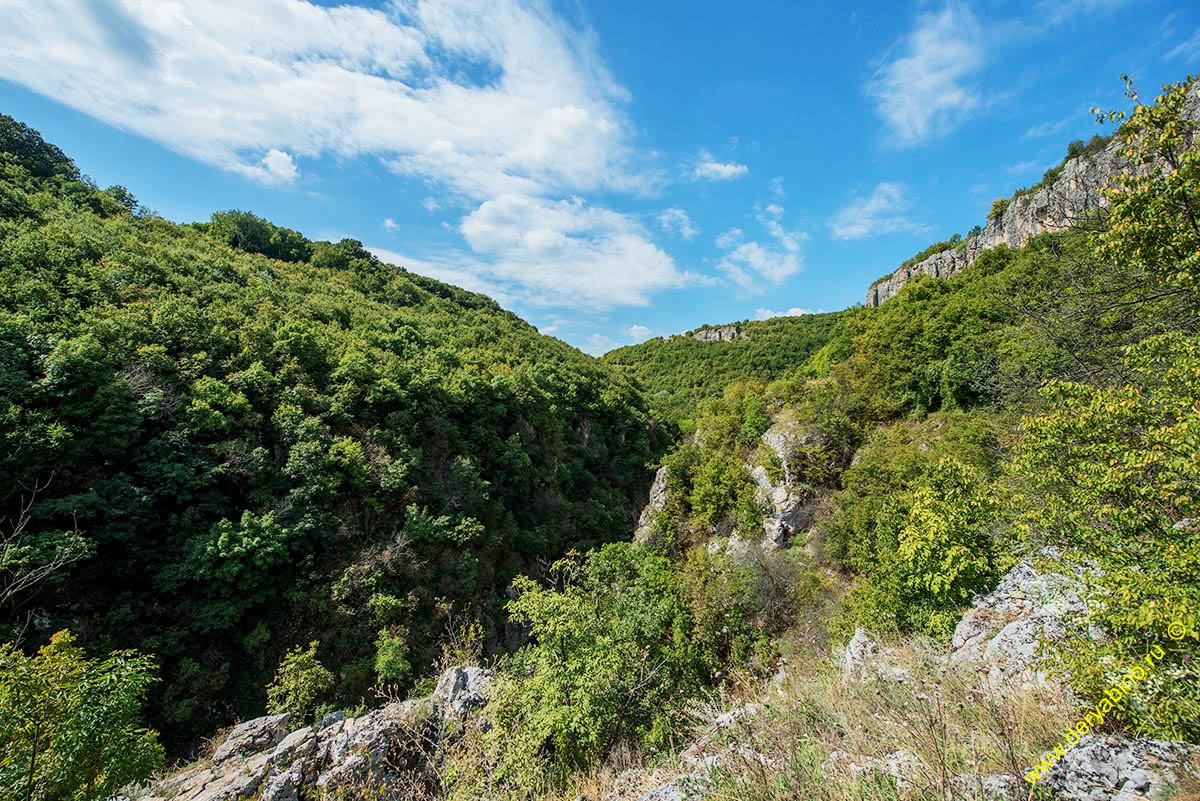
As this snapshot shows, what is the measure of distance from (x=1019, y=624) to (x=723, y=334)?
231 ft

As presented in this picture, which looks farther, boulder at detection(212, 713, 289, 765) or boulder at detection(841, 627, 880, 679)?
boulder at detection(212, 713, 289, 765)

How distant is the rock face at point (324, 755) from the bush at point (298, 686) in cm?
356

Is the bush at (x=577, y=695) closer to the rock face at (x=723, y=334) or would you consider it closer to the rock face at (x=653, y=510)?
the rock face at (x=653, y=510)

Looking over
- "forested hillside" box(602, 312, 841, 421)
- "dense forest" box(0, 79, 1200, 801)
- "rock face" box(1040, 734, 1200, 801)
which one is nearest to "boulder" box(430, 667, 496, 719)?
"dense forest" box(0, 79, 1200, 801)

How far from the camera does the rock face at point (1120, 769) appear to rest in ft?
9.31

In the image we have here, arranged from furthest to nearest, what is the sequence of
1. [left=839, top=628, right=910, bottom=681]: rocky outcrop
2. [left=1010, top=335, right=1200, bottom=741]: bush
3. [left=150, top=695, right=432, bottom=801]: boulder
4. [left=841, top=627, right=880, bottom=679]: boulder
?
[left=150, top=695, right=432, bottom=801]: boulder
[left=841, top=627, right=880, bottom=679]: boulder
[left=839, top=628, right=910, bottom=681]: rocky outcrop
[left=1010, top=335, right=1200, bottom=741]: bush

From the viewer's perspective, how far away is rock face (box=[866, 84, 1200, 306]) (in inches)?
755

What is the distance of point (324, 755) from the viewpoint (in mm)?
8844

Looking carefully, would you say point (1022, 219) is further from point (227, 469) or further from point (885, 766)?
point (227, 469)

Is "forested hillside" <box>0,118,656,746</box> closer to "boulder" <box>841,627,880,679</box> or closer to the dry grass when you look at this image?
"boulder" <box>841,627,880,679</box>

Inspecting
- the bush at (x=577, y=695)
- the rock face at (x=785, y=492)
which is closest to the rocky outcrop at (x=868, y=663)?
the bush at (x=577, y=695)

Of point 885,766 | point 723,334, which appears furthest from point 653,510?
point 723,334

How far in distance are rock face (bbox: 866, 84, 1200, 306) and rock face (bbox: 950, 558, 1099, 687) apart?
338 inches

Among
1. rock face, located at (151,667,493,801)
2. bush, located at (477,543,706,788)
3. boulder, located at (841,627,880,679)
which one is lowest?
rock face, located at (151,667,493,801)
